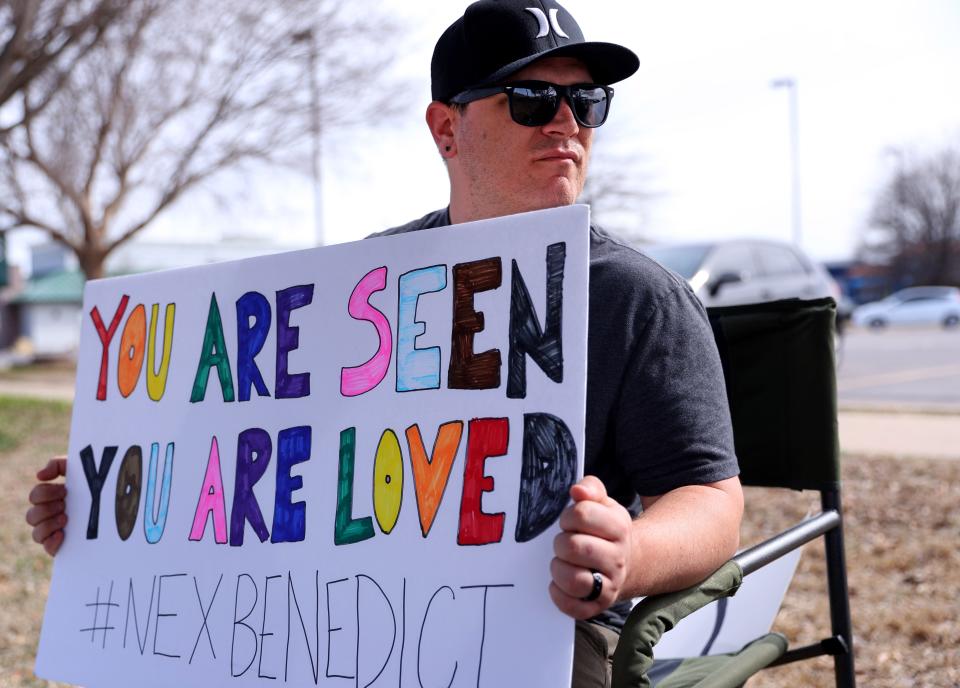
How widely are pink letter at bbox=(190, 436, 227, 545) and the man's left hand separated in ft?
2.23

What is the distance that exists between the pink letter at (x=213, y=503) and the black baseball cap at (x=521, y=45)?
78 centimetres

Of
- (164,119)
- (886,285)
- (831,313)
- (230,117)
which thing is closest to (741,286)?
(831,313)

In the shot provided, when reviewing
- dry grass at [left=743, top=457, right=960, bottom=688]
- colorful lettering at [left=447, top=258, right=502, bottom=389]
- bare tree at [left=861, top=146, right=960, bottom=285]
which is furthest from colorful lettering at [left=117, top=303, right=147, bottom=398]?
bare tree at [left=861, top=146, right=960, bottom=285]

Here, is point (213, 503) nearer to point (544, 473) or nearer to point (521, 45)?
point (544, 473)

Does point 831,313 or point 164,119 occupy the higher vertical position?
point 164,119

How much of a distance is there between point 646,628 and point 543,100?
2.83 feet

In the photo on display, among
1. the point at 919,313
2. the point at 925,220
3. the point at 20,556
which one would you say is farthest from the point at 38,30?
the point at 925,220

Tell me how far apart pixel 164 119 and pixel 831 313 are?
15.4m

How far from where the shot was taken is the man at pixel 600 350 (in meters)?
1.19

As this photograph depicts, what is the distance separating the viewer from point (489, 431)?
132cm

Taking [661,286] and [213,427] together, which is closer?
[661,286]

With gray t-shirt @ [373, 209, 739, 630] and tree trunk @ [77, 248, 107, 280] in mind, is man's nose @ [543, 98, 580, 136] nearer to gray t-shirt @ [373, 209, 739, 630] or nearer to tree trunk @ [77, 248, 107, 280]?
gray t-shirt @ [373, 209, 739, 630]

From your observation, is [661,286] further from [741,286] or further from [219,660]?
[741,286]

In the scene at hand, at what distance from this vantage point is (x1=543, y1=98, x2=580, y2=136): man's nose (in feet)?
5.20
